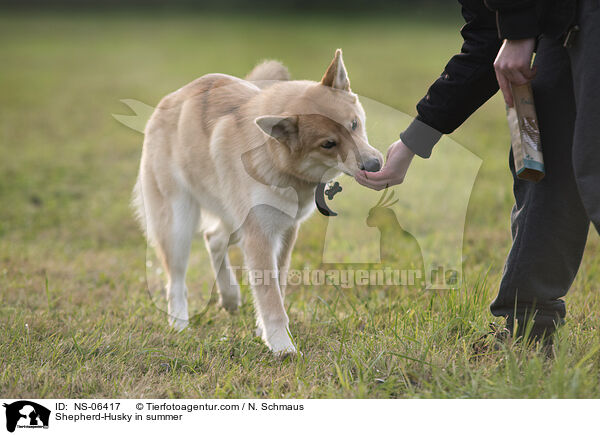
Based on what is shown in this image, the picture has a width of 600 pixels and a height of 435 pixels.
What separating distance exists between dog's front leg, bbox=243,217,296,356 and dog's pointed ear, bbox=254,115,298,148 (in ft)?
1.51

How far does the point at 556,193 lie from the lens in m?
2.17

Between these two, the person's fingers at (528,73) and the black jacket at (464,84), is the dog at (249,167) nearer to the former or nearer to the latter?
the black jacket at (464,84)

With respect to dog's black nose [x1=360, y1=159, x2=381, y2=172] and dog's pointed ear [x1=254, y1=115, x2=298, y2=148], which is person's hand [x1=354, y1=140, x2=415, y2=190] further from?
dog's pointed ear [x1=254, y1=115, x2=298, y2=148]

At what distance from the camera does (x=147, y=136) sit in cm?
344

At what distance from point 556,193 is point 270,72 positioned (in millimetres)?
1782

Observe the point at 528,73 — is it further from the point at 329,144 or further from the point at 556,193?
the point at 329,144

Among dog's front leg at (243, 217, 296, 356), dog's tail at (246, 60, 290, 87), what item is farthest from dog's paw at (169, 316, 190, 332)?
dog's tail at (246, 60, 290, 87)

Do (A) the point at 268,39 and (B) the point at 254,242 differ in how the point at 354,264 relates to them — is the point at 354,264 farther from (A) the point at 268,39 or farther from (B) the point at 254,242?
(A) the point at 268,39

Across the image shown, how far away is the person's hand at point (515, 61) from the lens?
6.39 ft

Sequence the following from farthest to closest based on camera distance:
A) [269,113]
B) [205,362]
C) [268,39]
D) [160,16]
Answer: [160,16]
[268,39]
[269,113]
[205,362]

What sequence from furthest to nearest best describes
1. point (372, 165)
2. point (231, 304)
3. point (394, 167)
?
point (231, 304) → point (372, 165) → point (394, 167)

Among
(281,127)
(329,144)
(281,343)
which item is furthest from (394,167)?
(281,343)
